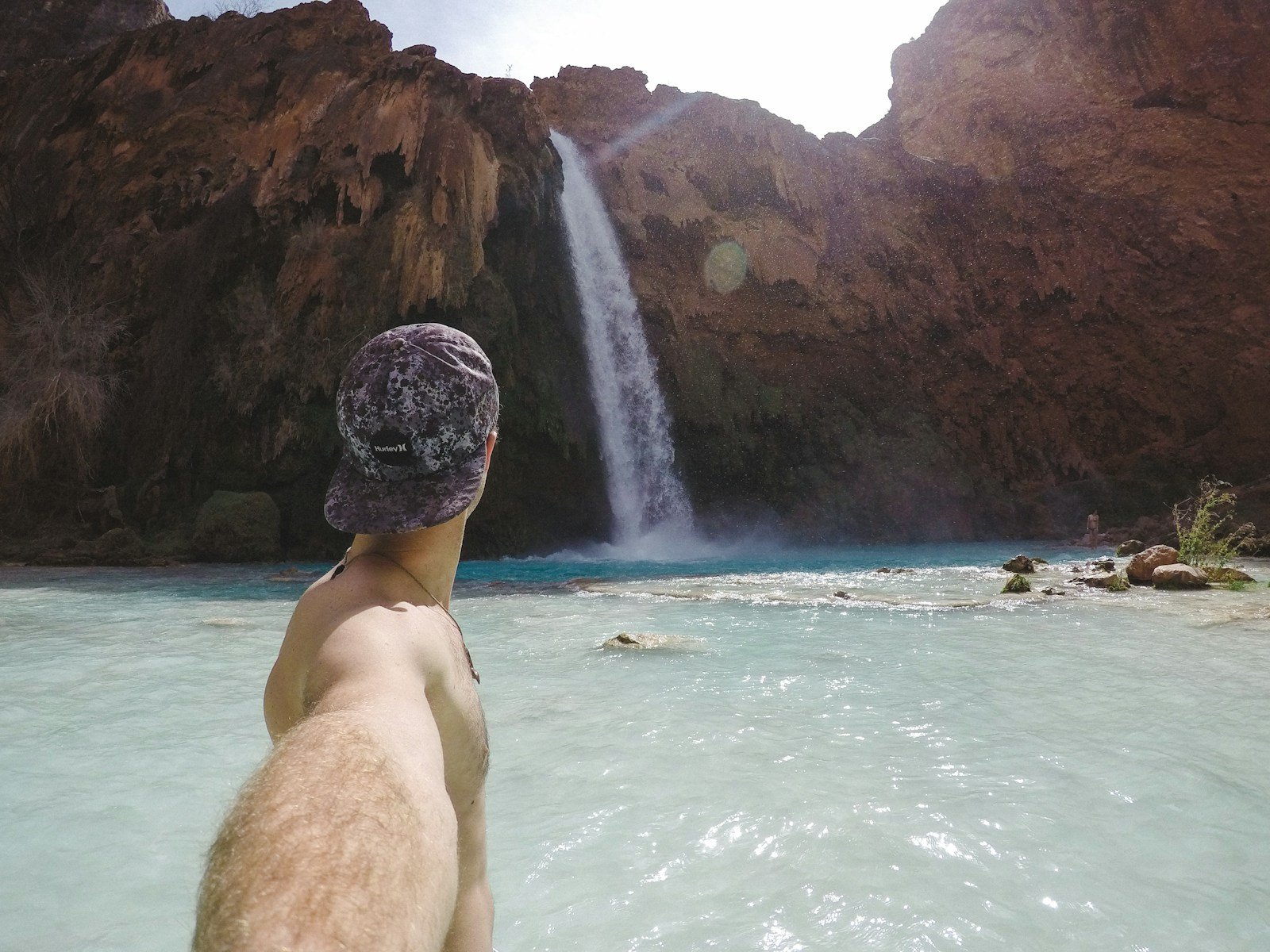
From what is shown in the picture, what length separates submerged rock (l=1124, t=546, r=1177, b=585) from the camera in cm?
1002

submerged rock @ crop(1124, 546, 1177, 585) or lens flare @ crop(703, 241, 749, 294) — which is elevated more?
lens flare @ crop(703, 241, 749, 294)

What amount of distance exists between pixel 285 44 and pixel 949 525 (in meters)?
23.1

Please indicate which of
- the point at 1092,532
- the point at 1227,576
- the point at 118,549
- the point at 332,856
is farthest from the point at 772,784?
the point at 1092,532

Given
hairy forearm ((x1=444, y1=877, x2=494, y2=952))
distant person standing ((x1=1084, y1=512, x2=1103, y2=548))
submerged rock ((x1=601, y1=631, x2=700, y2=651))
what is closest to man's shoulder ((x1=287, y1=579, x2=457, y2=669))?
hairy forearm ((x1=444, y1=877, x2=494, y2=952))

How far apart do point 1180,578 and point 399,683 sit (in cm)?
1061

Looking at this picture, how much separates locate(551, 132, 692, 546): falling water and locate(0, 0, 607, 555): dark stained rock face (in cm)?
106

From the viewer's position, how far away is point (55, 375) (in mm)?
17578

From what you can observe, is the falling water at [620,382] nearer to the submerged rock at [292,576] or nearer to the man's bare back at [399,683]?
the submerged rock at [292,576]

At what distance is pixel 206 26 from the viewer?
2155 centimetres

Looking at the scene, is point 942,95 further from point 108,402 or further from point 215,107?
point 108,402

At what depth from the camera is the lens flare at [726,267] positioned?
84.6ft

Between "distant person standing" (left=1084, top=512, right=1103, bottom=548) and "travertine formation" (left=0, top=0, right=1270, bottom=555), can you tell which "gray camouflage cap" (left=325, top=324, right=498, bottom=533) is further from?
"distant person standing" (left=1084, top=512, right=1103, bottom=548)

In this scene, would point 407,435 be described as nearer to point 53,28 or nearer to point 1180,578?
point 1180,578

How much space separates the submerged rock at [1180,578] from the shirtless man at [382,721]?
33.1ft
